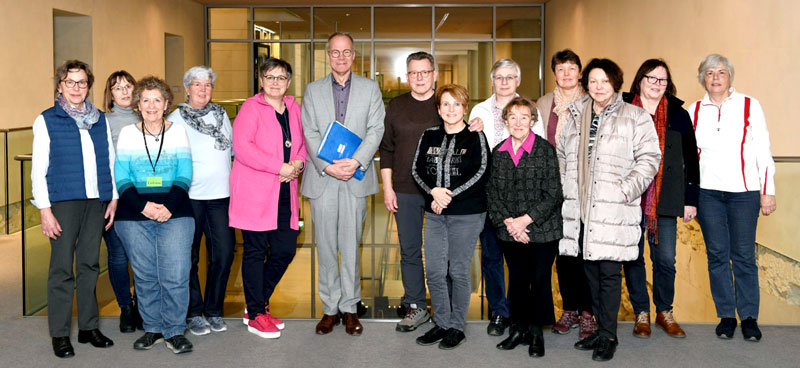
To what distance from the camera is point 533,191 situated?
146 inches

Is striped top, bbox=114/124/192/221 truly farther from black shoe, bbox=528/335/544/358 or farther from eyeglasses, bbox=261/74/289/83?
black shoe, bbox=528/335/544/358

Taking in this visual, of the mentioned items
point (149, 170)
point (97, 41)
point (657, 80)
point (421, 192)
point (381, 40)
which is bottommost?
point (421, 192)

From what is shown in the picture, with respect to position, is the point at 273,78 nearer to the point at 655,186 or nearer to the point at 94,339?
the point at 94,339

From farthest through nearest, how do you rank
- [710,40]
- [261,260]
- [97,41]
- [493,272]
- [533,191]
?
[97,41]
[710,40]
[493,272]
[261,260]
[533,191]

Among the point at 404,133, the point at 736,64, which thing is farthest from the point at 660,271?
the point at 736,64

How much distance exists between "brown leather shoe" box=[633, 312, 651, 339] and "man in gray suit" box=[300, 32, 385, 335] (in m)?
1.60

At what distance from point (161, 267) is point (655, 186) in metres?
2.75

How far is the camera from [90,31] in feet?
36.0

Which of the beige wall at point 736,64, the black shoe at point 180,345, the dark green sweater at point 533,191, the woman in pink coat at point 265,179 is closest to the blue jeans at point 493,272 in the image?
the dark green sweater at point 533,191

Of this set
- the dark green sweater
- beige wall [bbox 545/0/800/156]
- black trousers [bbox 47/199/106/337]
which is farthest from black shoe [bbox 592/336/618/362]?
beige wall [bbox 545/0/800/156]

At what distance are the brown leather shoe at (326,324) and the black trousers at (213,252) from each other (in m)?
0.61

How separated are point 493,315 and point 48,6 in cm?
829

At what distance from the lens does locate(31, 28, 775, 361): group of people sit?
3.70 metres

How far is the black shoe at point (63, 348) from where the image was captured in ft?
12.2
